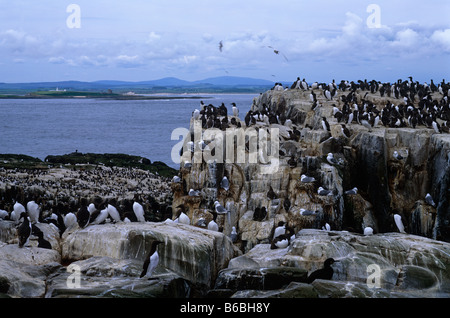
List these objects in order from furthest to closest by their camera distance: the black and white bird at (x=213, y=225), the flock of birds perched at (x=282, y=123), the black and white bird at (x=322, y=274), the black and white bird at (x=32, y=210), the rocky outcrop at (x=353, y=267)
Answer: the black and white bird at (x=213, y=225) → the black and white bird at (x=32, y=210) → the flock of birds perched at (x=282, y=123) → the black and white bird at (x=322, y=274) → the rocky outcrop at (x=353, y=267)

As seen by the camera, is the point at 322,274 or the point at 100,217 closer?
the point at 322,274

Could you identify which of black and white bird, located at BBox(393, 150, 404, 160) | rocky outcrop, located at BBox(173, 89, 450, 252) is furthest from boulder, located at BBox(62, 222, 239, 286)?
black and white bird, located at BBox(393, 150, 404, 160)

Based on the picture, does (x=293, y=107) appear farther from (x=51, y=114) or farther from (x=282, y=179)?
(x=51, y=114)

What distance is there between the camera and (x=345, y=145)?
22.2m

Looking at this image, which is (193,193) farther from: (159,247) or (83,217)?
(159,247)

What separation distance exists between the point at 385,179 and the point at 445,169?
2.61 metres

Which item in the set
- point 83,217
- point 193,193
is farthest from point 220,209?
point 83,217

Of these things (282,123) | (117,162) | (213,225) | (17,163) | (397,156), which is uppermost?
(282,123)

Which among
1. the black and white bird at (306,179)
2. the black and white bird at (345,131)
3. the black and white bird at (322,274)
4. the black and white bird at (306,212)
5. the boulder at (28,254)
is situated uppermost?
the black and white bird at (345,131)

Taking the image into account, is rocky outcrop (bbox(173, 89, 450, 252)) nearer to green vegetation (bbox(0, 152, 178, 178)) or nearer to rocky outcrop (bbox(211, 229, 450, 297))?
rocky outcrop (bbox(211, 229, 450, 297))

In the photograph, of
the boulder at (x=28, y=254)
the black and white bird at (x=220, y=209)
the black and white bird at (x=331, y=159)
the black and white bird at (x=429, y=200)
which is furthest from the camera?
the black and white bird at (x=331, y=159)

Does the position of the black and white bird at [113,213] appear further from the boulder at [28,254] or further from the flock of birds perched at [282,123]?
the boulder at [28,254]

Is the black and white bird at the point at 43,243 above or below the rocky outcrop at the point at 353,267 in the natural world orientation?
above

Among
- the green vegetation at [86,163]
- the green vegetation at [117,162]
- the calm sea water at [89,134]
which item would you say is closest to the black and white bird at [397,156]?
the green vegetation at [86,163]
